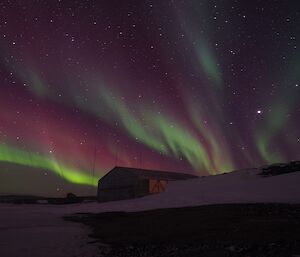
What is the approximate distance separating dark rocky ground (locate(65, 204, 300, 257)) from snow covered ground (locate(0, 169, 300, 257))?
1.63 metres

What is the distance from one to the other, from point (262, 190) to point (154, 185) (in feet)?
75.5

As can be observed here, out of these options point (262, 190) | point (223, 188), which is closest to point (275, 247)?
point (262, 190)

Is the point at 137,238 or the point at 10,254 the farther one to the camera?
the point at 137,238

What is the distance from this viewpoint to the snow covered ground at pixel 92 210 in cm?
1738

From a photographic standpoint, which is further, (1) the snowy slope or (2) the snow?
(1) the snowy slope

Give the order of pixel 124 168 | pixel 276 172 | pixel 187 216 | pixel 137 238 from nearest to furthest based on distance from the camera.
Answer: pixel 137 238
pixel 187 216
pixel 276 172
pixel 124 168

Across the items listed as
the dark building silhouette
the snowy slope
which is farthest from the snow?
the dark building silhouette

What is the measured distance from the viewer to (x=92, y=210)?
1785 inches

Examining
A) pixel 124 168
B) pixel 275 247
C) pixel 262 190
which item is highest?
pixel 124 168

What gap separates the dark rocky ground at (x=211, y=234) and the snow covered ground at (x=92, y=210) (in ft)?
5.35

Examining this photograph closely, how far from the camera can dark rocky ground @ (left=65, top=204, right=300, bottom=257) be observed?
14.0 metres

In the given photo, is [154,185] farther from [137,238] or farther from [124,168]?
[137,238]

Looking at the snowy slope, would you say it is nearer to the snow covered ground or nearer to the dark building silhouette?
the snow covered ground

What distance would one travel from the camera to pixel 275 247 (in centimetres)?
1346
